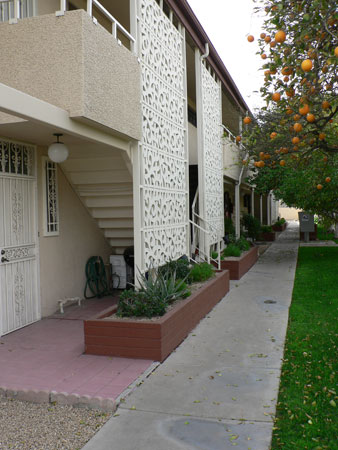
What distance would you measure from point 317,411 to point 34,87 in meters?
4.83

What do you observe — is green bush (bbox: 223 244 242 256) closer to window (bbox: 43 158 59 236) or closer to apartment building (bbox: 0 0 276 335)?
apartment building (bbox: 0 0 276 335)

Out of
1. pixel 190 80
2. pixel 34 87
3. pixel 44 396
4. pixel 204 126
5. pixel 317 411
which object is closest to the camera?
pixel 317 411

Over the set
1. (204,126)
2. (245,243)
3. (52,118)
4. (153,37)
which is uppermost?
(153,37)

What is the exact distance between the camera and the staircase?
811cm

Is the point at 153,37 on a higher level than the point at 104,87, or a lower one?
higher

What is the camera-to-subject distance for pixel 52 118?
527 cm

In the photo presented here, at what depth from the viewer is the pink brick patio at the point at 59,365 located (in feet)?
16.0

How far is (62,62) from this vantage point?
5637 mm

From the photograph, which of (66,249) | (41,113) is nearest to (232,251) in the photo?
(66,249)

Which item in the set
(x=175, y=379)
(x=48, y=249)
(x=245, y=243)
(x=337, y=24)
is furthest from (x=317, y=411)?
(x=245, y=243)

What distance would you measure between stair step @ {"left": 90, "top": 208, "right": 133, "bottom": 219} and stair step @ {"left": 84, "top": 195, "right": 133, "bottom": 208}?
0.21 m

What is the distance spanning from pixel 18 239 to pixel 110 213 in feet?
7.78

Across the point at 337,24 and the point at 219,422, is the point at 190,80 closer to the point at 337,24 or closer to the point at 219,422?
the point at 337,24

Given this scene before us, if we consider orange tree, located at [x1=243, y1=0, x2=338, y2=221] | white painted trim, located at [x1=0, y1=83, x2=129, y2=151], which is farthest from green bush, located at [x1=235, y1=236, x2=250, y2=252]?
white painted trim, located at [x1=0, y1=83, x2=129, y2=151]
